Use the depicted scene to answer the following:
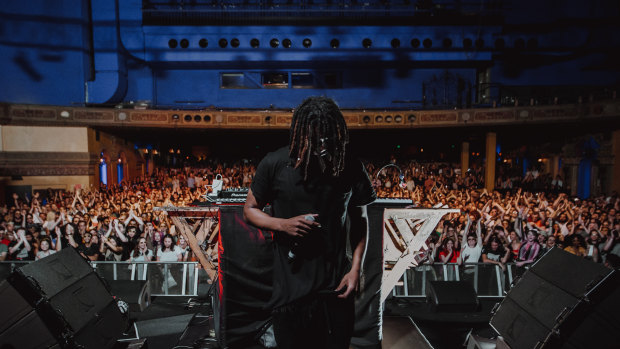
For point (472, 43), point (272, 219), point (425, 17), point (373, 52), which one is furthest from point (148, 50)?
point (272, 219)

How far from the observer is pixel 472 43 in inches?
785

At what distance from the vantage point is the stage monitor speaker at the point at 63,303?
2332mm

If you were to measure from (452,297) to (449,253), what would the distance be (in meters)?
1.49

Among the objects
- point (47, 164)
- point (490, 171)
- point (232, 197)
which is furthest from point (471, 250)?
point (47, 164)

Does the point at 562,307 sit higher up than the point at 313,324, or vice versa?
the point at 313,324

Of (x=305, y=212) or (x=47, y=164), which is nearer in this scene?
(x=305, y=212)

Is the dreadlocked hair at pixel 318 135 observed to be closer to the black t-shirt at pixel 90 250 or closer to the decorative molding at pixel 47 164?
the black t-shirt at pixel 90 250

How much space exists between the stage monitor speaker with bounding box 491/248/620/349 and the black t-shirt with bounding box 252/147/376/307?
1854 millimetres

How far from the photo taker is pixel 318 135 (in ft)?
5.10

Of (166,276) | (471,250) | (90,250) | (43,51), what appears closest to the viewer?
(166,276)

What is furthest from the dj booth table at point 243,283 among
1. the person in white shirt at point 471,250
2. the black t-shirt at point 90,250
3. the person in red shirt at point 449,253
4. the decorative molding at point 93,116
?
the decorative molding at point 93,116

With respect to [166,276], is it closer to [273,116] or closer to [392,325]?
[392,325]

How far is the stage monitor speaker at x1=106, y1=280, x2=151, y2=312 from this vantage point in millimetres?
4715

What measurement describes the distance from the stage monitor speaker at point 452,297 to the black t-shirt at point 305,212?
3.70 metres
